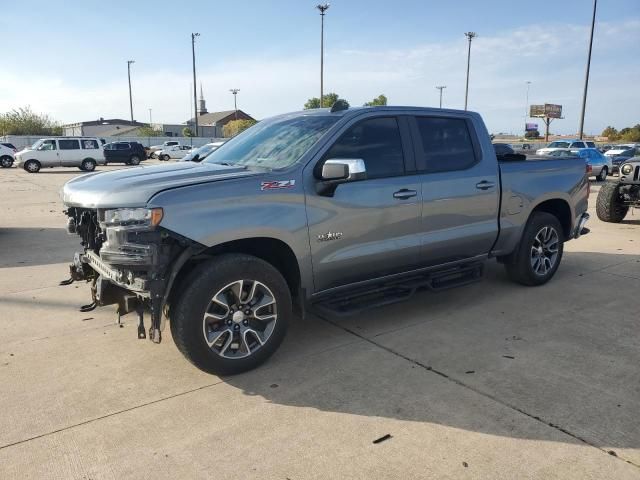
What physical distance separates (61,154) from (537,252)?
92.5 ft

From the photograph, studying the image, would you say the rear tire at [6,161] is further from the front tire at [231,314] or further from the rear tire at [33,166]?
the front tire at [231,314]

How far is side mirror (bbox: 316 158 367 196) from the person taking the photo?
12.0ft

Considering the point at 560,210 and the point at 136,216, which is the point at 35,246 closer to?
the point at 136,216

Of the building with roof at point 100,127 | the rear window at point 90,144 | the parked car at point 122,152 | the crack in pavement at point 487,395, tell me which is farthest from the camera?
the building with roof at point 100,127

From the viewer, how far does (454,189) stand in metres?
4.73

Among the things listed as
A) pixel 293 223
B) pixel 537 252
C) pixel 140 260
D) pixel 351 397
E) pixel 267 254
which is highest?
pixel 293 223

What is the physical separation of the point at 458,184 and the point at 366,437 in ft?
8.68

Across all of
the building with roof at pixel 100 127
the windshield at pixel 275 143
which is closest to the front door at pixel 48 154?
the windshield at pixel 275 143

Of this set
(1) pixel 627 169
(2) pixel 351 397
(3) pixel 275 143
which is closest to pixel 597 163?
(1) pixel 627 169

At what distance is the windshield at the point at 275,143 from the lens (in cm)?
408

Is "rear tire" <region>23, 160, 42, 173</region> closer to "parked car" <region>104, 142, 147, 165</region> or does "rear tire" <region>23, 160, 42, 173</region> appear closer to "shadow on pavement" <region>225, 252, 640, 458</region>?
"parked car" <region>104, 142, 147, 165</region>

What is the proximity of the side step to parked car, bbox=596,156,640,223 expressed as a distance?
20.6 ft

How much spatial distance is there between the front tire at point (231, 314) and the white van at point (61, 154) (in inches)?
1106

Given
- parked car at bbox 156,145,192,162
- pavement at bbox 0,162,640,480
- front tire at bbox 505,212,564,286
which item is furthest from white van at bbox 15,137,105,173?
front tire at bbox 505,212,564,286
